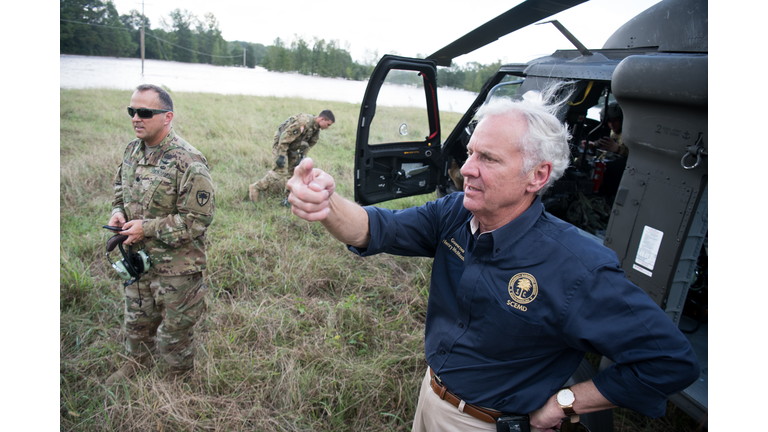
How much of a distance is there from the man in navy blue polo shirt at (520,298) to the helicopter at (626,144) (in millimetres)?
205

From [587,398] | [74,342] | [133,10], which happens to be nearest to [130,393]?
[74,342]

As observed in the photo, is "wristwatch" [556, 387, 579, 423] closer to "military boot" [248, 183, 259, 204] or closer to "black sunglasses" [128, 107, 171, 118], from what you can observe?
"black sunglasses" [128, 107, 171, 118]

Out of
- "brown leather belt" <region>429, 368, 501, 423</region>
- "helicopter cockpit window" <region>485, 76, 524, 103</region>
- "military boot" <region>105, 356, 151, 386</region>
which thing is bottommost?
"military boot" <region>105, 356, 151, 386</region>

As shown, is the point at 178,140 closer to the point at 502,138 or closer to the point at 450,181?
the point at 502,138

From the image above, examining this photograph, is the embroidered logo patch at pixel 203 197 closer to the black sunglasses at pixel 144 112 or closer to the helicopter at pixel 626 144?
the black sunglasses at pixel 144 112

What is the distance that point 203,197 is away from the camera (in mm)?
2355

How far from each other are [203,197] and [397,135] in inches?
84.5

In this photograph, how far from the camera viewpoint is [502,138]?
1.21 meters

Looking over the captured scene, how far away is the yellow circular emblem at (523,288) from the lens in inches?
46.6

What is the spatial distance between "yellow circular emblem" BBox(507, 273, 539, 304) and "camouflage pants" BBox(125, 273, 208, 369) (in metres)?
2.08

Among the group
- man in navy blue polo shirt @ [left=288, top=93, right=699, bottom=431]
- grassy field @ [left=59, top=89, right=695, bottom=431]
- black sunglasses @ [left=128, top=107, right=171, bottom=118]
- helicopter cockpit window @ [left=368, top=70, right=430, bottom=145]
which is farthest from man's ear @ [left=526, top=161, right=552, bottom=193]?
helicopter cockpit window @ [left=368, top=70, right=430, bottom=145]

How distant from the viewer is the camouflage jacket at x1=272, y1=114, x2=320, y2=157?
5.91 meters

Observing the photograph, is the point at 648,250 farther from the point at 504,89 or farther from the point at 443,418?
the point at 504,89

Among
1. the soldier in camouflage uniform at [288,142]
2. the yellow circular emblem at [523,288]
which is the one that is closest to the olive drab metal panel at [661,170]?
the yellow circular emblem at [523,288]
